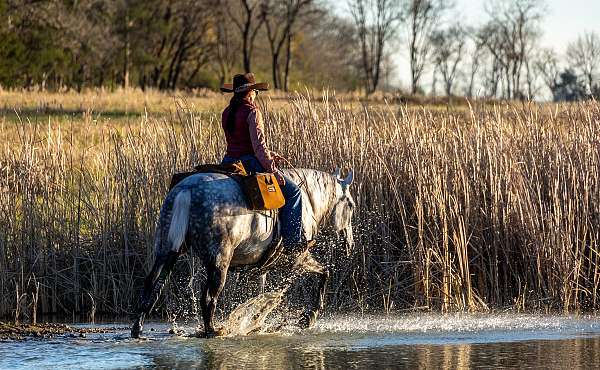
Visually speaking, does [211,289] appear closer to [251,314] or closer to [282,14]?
[251,314]

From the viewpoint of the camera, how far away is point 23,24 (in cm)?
4172

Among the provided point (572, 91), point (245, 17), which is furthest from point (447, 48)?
point (572, 91)

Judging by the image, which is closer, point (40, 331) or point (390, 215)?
point (40, 331)

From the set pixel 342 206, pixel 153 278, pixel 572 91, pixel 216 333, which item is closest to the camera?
pixel 153 278

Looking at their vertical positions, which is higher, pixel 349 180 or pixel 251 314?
pixel 349 180

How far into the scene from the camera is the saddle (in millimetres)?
8891

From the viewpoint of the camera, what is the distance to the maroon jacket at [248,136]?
916cm

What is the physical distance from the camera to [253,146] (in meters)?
9.19

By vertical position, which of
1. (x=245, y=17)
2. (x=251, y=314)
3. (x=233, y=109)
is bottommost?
(x=251, y=314)

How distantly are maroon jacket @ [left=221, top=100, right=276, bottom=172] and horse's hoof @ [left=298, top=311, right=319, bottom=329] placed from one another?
1342 mm

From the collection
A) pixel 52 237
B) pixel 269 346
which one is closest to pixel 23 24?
pixel 52 237

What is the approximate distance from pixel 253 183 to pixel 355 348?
58.6 inches

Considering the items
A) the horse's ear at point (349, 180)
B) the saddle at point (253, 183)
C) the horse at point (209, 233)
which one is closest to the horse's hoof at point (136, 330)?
the horse at point (209, 233)

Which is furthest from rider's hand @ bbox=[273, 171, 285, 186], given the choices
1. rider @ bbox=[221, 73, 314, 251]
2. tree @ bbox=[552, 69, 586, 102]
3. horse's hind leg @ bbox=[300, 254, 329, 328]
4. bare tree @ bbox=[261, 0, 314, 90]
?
bare tree @ bbox=[261, 0, 314, 90]
